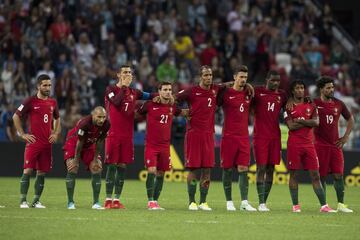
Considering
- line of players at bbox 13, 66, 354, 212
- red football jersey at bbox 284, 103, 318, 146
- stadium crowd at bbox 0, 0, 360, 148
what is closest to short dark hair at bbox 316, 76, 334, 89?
line of players at bbox 13, 66, 354, 212

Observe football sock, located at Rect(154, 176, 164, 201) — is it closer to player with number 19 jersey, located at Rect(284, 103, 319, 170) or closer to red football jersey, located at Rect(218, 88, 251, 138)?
red football jersey, located at Rect(218, 88, 251, 138)

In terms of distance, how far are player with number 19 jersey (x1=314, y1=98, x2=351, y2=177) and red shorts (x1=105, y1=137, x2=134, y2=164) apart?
331 cm

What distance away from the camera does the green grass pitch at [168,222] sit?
48.0 ft

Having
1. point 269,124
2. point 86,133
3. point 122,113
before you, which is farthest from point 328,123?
point 86,133

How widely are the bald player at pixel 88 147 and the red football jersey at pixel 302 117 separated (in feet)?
10.4

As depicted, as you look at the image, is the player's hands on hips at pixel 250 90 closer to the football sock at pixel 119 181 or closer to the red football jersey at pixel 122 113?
the red football jersey at pixel 122 113

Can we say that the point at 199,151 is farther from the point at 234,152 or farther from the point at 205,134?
the point at 234,152

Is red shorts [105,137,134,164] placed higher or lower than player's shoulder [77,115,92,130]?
lower

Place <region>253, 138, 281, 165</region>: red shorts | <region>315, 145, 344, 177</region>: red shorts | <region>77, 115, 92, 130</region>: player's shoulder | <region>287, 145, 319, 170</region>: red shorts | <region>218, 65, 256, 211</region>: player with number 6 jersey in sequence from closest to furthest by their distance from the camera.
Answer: <region>77, 115, 92, 130</region>: player's shoulder, <region>287, 145, 319, 170</region>: red shorts, <region>218, 65, 256, 211</region>: player with number 6 jersey, <region>253, 138, 281, 165</region>: red shorts, <region>315, 145, 344, 177</region>: red shorts

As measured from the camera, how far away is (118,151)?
62.0 feet

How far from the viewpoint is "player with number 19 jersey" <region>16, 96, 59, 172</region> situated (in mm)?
18750

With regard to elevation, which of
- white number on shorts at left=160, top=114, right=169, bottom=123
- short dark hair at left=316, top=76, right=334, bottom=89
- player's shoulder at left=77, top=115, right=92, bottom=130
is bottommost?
player's shoulder at left=77, top=115, right=92, bottom=130

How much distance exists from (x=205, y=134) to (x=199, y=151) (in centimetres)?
33

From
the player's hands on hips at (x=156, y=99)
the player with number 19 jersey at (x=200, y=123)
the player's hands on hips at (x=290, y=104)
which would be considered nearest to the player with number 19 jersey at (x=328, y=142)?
the player's hands on hips at (x=290, y=104)
